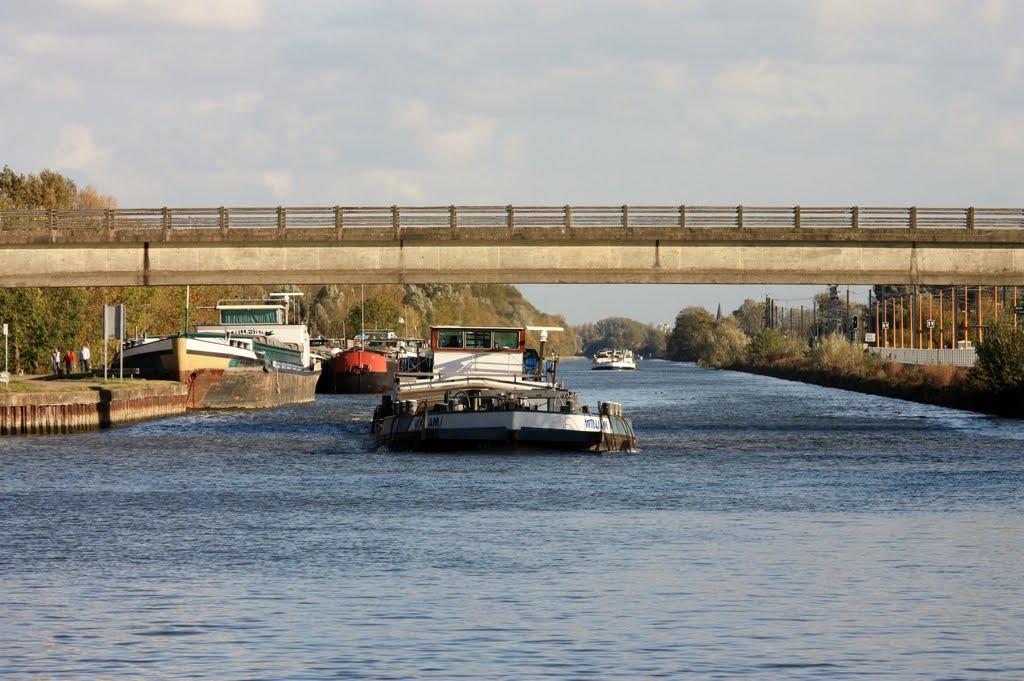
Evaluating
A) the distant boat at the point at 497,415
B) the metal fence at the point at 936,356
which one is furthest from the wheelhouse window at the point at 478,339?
the metal fence at the point at 936,356

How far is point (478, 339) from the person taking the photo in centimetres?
5688

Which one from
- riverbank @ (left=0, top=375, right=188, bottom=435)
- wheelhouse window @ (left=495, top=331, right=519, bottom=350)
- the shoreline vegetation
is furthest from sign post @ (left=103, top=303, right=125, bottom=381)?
the shoreline vegetation

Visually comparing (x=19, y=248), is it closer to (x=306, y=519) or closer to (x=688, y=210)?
(x=688, y=210)

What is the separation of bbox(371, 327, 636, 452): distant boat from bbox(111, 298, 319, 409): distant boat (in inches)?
957

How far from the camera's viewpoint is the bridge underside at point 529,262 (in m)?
58.9

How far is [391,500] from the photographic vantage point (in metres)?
35.3

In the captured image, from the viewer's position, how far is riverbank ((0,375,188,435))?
57250mm

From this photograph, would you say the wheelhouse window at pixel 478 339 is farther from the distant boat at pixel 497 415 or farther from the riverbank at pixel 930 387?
the riverbank at pixel 930 387

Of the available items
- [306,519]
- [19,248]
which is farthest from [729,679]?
[19,248]

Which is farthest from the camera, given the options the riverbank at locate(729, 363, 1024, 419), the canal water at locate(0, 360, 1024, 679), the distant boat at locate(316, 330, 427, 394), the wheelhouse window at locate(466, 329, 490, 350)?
the distant boat at locate(316, 330, 427, 394)

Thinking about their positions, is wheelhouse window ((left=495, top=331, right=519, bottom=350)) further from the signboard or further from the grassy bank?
the grassy bank

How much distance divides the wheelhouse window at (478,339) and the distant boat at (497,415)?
1.15 meters

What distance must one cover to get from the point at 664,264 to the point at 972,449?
44.7 ft

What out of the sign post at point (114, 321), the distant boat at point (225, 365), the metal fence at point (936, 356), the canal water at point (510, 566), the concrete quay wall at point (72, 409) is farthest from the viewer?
the metal fence at point (936, 356)
